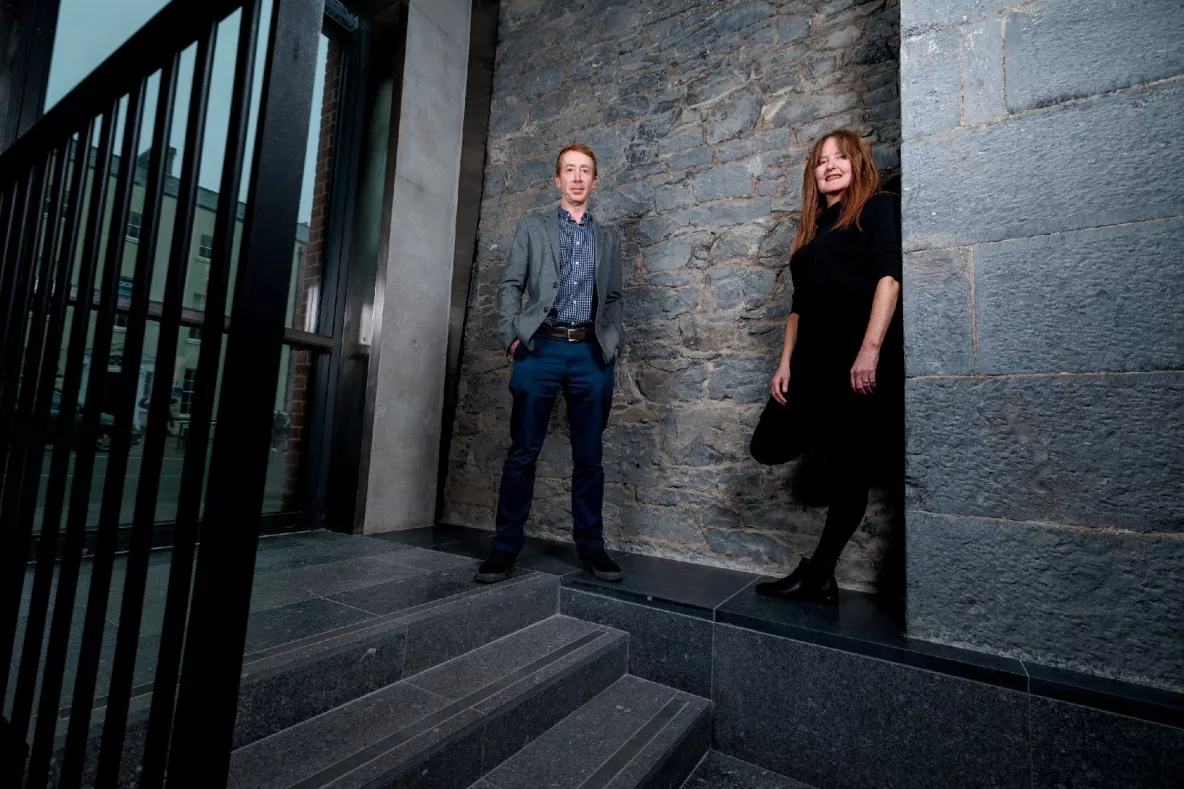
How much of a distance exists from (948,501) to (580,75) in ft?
10.6

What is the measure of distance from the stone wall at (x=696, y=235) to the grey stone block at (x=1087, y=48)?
0.83 meters

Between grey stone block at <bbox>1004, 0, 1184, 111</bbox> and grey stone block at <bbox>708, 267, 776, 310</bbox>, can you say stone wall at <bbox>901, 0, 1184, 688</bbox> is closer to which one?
grey stone block at <bbox>1004, 0, 1184, 111</bbox>

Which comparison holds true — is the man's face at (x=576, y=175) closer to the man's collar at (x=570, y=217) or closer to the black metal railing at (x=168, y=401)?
the man's collar at (x=570, y=217)

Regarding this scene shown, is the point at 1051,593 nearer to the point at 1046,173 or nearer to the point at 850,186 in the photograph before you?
the point at 1046,173

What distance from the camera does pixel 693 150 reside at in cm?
316

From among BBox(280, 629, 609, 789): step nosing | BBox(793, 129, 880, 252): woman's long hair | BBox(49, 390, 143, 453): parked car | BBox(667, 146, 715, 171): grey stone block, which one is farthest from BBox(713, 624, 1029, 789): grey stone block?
BBox(667, 146, 715, 171): grey stone block

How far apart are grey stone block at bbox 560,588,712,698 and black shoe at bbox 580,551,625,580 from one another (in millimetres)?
136

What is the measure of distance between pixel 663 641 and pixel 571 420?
0.96 m

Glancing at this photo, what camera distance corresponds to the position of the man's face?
256 centimetres

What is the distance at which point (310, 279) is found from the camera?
3453mm

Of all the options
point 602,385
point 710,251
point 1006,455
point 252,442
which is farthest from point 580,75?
point 252,442

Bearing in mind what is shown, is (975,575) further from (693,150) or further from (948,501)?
(693,150)

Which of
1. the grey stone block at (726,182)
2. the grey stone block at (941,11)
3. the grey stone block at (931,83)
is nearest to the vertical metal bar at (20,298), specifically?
the grey stone block at (931,83)

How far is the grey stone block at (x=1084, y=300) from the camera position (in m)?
1.55
